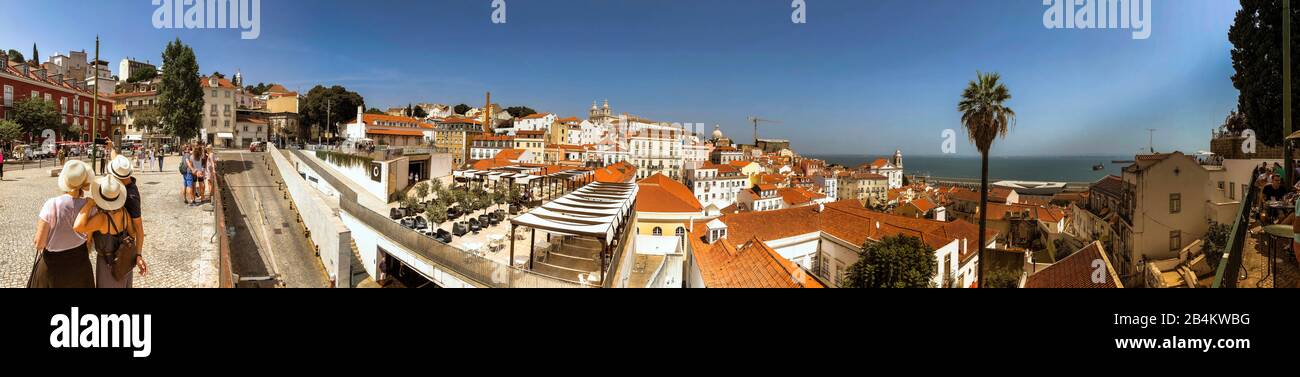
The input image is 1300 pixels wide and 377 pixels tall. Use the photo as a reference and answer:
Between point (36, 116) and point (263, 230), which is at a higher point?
point (36, 116)

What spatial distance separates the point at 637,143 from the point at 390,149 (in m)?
9.84

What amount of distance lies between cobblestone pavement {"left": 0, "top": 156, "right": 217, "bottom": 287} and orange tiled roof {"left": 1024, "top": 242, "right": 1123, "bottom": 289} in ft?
24.5

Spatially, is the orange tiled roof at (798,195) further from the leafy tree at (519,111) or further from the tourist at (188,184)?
the leafy tree at (519,111)

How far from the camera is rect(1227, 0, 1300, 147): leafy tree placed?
398cm

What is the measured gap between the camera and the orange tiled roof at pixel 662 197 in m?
7.59

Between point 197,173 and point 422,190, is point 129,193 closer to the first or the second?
point 197,173

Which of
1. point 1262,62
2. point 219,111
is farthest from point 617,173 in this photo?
point 219,111

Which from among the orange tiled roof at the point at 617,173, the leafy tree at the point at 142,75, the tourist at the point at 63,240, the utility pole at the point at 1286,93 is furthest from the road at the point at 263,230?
the utility pole at the point at 1286,93

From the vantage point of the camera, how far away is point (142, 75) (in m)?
6.76

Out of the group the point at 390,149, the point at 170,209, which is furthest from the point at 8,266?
the point at 390,149

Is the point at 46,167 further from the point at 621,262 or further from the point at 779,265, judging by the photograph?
the point at 779,265

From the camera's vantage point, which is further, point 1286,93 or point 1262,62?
point 1262,62

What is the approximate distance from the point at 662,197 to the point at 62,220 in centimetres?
633
